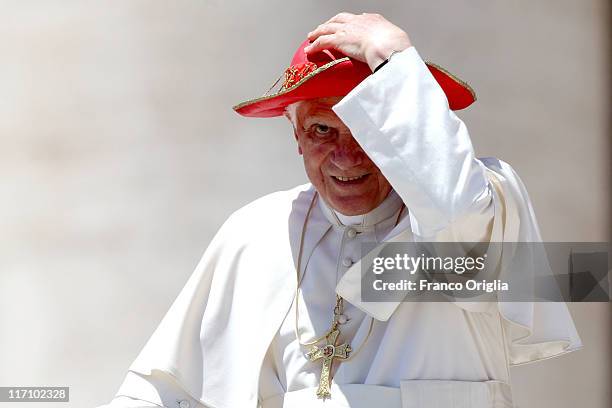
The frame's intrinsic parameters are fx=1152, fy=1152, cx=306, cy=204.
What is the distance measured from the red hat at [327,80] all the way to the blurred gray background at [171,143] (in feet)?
5.83

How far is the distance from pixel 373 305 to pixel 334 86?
23.6 inches

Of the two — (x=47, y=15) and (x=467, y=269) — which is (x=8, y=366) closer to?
(x=47, y=15)

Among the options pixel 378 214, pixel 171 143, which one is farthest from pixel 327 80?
pixel 171 143

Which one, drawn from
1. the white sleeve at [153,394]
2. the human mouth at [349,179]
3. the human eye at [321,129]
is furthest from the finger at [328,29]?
the white sleeve at [153,394]

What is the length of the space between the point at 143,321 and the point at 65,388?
452 mm

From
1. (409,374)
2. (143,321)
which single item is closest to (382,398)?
(409,374)

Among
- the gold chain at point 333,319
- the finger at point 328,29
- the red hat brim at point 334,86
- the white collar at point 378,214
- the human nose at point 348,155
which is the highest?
the finger at point 328,29

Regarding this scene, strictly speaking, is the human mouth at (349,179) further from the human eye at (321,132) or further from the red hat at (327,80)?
the red hat at (327,80)

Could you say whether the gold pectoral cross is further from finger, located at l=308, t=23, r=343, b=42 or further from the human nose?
finger, located at l=308, t=23, r=343, b=42

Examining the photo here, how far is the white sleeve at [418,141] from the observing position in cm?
265

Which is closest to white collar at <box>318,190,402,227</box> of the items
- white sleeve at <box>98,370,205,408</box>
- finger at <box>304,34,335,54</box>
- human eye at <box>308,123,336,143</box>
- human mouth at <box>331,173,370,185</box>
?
human mouth at <box>331,173,370,185</box>

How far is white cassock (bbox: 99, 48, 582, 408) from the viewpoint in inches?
106

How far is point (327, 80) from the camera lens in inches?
122

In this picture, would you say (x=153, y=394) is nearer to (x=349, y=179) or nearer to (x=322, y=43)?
(x=349, y=179)
